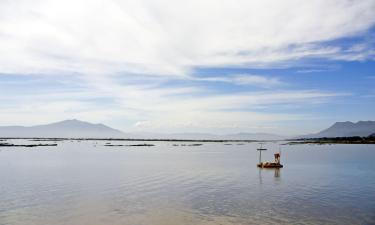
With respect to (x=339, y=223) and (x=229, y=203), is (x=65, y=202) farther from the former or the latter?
(x=339, y=223)

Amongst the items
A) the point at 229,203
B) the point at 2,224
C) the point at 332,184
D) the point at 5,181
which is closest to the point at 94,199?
the point at 2,224

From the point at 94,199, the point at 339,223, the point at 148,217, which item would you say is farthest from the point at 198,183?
the point at 339,223

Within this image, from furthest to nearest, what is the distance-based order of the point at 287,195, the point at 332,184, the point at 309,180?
the point at 309,180 → the point at 332,184 → the point at 287,195

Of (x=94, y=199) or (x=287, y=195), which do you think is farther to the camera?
(x=287, y=195)

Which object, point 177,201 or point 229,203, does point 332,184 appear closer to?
point 229,203

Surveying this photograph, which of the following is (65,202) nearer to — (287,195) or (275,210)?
(275,210)

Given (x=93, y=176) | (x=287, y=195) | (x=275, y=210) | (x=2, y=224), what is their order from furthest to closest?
1. (x=93, y=176)
2. (x=287, y=195)
3. (x=275, y=210)
4. (x=2, y=224)

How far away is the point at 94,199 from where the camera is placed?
3866 cm

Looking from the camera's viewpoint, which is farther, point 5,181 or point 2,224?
A: point 5,181

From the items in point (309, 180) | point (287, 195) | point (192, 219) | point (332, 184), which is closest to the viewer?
point (192, 219)

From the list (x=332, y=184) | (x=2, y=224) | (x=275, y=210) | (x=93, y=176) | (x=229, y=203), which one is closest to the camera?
(x=2, y=224)

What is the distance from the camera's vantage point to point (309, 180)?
5556cm

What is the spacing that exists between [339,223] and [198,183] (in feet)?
82.8

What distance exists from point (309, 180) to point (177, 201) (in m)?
26.7
